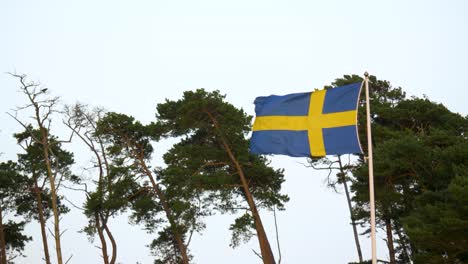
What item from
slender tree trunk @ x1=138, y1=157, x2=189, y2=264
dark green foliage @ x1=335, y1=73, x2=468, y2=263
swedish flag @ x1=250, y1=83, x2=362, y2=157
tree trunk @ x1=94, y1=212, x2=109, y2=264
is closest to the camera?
swedish flag @ x1=250, y1=83, x2=362, y2=157

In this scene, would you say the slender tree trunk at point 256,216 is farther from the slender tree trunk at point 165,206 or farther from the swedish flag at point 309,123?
the swedish flag at point 309,123

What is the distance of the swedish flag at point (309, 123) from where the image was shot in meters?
10.4

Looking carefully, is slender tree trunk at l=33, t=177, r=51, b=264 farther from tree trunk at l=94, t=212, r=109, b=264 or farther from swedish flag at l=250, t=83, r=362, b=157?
swedish flag at l=250, t=83, r=362, b=157

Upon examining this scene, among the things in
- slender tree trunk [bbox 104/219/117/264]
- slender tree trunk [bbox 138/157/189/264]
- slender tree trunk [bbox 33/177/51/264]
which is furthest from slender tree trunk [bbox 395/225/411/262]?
slender tree trunk [bbox 33/177/51/264]

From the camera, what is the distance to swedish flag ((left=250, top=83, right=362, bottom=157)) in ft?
34.0

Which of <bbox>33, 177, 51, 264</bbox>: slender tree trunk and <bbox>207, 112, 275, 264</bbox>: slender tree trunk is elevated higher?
<bbox>33, 177, 51, 264</bbox>: slender tree trunk

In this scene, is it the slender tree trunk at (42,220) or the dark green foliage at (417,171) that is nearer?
the dark green foliage at (417,171)

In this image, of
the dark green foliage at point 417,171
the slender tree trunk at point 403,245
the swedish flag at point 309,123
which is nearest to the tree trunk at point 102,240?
the dark green foliage at point 417,171

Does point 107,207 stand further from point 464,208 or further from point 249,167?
point 464,208

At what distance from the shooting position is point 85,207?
29.2 meters

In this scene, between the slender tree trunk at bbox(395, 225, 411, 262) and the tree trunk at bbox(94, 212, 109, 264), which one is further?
the tree trunk at bbox(94, 212, 109, 264)

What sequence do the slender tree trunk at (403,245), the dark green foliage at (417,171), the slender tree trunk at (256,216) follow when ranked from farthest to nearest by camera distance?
the slender tree trunk at (403,245) < the slender tree trunk at (256,216) < the dark green foliage at (417,171)

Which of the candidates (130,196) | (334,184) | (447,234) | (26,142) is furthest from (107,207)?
(447,234)

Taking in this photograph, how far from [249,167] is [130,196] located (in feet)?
22.9
